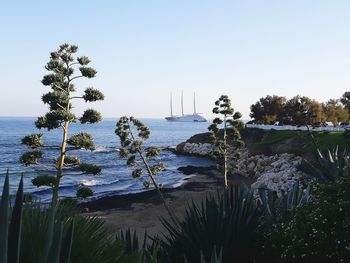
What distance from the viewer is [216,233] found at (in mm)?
6914

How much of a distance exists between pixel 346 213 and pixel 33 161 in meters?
10.00

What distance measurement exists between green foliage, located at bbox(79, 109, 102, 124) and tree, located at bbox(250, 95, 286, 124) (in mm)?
55571

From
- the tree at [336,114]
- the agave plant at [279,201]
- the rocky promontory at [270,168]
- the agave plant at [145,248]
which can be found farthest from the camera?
the tree at [336,114]

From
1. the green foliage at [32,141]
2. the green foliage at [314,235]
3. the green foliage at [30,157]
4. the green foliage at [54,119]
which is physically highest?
the green foliage at [54,119]

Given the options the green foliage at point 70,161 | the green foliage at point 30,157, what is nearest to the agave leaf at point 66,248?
the green foliage at point 70,161

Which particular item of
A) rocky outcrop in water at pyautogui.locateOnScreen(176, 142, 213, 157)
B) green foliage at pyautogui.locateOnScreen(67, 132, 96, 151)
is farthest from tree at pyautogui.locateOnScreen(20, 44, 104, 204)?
rocky outcrop in water at pyautogui.locateOnScreen(176, 142, 213, 157)

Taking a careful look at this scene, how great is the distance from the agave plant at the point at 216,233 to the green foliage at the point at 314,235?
411mm

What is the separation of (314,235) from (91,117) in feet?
29.3

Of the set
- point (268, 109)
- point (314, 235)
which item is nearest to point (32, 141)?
point (314, 235)

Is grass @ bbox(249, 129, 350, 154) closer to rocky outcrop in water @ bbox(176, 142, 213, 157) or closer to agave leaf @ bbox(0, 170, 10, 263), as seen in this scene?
rocky outcrop in water @ bbox(176, 142, 213, 157)

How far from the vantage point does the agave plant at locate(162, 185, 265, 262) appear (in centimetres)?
689

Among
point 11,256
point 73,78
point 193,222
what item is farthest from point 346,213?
point 73,78

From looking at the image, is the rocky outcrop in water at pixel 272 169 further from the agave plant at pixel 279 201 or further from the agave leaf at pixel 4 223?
the agave leaf at pixel 4 223

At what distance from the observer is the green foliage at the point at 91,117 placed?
14062 mm
